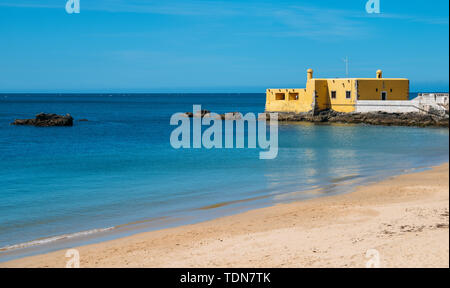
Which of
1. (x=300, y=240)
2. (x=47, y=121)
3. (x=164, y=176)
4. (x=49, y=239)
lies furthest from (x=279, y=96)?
(x=300, y=240)

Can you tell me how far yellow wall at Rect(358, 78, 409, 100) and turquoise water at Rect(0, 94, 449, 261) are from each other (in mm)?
9600

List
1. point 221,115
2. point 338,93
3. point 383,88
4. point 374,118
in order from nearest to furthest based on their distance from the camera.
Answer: point 374,118, point 383,88, point 338,93, point 221,115

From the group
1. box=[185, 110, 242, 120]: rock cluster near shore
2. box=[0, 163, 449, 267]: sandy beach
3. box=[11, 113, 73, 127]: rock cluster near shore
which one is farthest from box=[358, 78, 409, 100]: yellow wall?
box=[0, 163, 449, 267]: sandy beach

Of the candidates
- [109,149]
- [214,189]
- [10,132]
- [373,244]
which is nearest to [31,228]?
[214,189]

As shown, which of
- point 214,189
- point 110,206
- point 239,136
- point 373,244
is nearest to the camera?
point 373,244

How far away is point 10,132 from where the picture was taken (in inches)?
1663

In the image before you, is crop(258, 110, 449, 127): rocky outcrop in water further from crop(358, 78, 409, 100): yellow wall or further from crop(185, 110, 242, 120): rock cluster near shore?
crop(185, 110, 242, 120): rock cluster near shore

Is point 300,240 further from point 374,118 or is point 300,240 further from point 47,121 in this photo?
point 47,121

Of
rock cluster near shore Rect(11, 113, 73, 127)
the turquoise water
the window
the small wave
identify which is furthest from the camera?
the window

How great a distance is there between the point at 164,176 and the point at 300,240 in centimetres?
1094

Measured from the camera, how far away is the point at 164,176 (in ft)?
61.9

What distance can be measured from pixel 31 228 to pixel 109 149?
18941 millimetres

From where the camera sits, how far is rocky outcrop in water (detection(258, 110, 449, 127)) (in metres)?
40.0
